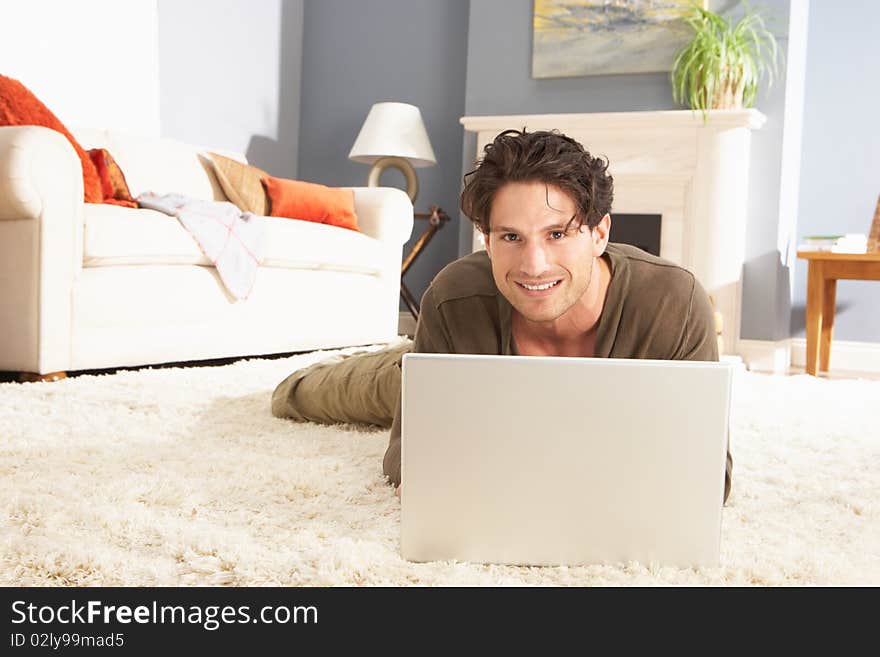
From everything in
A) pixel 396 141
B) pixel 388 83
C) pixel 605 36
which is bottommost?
pixel 396 141

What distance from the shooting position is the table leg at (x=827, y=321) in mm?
4020

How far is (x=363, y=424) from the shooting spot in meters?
2.08

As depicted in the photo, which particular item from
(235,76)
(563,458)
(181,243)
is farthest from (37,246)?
(235,76)

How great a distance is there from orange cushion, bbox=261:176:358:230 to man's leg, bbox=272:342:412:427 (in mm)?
2045

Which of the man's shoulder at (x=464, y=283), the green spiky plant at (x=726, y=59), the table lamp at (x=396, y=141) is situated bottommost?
the man's shoulder at (x=464, y=283)

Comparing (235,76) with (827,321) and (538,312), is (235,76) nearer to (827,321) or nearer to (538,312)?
(827,321)

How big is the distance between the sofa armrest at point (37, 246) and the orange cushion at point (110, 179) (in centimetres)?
62

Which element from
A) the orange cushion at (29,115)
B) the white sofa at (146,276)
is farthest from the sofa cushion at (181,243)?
the orange cushion at (29,115)

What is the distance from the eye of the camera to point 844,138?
4.30 meters

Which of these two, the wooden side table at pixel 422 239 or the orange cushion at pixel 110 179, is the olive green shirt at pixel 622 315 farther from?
the wooden side table at pixel 422 239

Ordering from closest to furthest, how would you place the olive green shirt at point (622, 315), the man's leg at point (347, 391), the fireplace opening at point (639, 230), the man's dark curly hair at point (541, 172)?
the man's dark curly hair at point (541, 172), the olive green shirt at point (622, 315), the man's leg at point (347, 391), the fireplace opening at point (639, 230)

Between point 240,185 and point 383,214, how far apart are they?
652 mm
